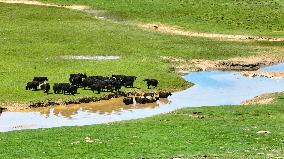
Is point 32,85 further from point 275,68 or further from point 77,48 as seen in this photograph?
point 275,68


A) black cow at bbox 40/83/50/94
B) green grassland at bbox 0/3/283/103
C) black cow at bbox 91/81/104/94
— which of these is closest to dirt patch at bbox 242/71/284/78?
green grassland at bbox 0/3/283/103

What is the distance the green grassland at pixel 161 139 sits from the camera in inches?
1028

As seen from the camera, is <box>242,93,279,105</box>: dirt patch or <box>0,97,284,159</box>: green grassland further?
<box>242,93,279,105</box>: dirt patch

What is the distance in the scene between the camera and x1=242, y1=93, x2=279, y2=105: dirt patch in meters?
40.7

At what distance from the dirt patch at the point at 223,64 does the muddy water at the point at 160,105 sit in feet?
4.32

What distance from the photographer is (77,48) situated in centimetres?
5738

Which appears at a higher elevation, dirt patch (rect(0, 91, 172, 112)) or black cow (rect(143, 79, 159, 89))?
black cow (rect(143, 79, 159, 89))

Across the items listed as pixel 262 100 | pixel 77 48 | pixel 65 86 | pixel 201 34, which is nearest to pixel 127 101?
pixel 65 86

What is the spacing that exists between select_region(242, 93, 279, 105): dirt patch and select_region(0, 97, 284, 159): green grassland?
5.73 meters

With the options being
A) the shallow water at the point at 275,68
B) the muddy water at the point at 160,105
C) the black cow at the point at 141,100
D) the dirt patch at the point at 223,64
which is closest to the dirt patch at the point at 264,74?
the muddy water at the point at 160,105

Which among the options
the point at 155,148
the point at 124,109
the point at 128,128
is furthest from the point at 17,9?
the point at 155,148

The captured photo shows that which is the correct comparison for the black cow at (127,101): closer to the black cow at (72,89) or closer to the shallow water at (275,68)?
the black cow at (72,89)

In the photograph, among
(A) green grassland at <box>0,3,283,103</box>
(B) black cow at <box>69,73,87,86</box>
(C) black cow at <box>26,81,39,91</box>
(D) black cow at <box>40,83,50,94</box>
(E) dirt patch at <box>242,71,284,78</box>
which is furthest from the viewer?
(E) dirt patch at <box>242,71,284,78</box>

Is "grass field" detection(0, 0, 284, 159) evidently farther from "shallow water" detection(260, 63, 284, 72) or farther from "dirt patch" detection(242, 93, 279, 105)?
"shallow water" detection(260, 63, 284, 72)
